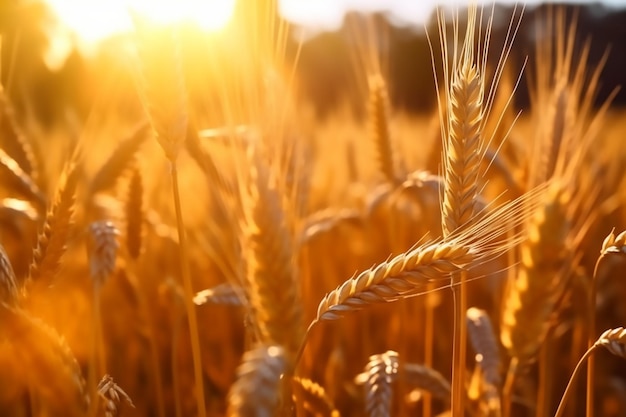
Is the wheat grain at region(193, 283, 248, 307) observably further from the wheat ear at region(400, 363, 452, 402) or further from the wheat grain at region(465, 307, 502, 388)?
the wheat grain at region(465, 307, 502, 388)

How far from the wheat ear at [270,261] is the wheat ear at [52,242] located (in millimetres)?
371

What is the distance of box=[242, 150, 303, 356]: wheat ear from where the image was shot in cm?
80

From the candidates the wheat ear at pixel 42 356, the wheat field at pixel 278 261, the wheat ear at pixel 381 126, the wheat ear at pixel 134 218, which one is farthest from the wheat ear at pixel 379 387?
the wheat ear at pixel 381 126

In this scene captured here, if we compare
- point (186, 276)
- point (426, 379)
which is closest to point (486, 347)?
point (426, 379)

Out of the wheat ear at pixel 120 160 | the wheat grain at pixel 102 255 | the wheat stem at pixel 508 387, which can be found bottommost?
the wheat stem at pixel 508 387

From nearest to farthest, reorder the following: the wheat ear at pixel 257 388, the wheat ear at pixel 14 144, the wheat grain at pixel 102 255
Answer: the wheat ear at pixel 257 388 → the wheat grain at pixel 102 255 → the wheat ear at pixel 14 144

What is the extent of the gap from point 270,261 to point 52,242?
42cm

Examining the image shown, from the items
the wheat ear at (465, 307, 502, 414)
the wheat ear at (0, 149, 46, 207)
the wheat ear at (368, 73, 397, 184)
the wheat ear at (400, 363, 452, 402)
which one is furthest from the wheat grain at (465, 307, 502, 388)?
the wheat ear at (0, 149, 46, 207)

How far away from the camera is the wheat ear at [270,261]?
0.80 metres

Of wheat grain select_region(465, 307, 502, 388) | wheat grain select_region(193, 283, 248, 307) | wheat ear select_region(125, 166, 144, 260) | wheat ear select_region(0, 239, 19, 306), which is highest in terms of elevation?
wheat ear select_region(125, 166, 144, 260)

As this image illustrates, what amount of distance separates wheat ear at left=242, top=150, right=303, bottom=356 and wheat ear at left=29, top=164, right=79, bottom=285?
0.37 meters

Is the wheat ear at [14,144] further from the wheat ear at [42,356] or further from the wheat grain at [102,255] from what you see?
the wheat ear at [42,356]

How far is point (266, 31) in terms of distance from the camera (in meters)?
1.16

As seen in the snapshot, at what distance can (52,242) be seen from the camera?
104cm
